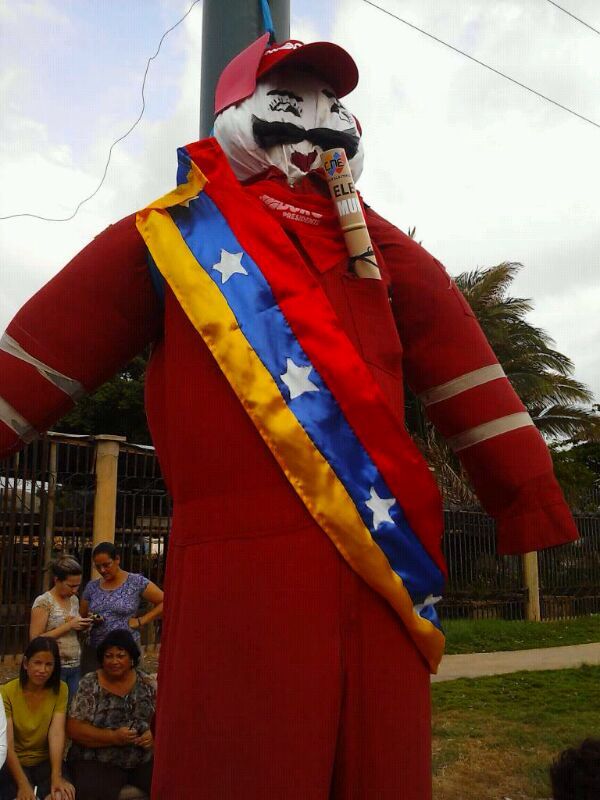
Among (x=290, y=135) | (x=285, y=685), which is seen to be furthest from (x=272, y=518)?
(x=290, y=135)

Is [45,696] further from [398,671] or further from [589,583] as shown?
[589,583]

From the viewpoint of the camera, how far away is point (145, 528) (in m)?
7.53

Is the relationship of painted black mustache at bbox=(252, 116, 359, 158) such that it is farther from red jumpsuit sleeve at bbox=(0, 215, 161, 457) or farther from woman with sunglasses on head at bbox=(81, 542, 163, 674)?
woman with sunglasses on head at bbox=(81, 542, 163, 674)

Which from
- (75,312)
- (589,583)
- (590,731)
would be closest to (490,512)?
(75,312)

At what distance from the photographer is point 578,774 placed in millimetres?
1642

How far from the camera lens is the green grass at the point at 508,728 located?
4.02 m

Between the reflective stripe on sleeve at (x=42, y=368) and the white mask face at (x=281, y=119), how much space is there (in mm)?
673

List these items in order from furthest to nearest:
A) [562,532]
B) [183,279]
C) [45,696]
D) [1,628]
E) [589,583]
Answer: [589,583], [1,628], [45,696], [562,532], [183,279]

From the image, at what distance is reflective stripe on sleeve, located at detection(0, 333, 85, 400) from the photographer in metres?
1.87

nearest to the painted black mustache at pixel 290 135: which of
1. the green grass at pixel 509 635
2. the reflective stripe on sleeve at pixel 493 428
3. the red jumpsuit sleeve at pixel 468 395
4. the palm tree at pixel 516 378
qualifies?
the red jumpsuit sleeve at pixel 468 395

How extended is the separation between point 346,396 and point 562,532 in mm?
636

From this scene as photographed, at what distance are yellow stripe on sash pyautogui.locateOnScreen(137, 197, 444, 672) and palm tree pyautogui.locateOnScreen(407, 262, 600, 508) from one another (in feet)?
31.8

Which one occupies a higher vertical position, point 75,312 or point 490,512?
point 75,312

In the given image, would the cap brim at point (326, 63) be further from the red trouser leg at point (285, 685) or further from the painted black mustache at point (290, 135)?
the red trouser leg at point (285, 685)
